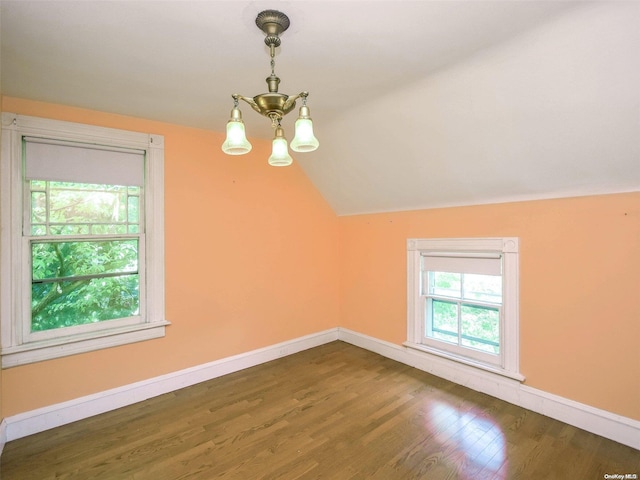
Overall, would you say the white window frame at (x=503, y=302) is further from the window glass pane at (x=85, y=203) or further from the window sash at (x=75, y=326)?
the window glass pane at (x=85, y=203)

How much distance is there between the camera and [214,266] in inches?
121

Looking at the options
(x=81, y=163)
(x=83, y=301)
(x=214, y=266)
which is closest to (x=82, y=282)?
(x=83, y=301)

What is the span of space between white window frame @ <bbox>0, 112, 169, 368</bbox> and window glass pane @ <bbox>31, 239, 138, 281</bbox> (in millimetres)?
78

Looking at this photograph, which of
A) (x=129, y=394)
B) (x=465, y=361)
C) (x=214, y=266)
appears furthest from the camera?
(x=214, y=266)

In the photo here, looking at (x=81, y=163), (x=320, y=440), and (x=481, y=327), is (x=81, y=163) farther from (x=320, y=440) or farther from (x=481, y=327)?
(x=481, y=327)

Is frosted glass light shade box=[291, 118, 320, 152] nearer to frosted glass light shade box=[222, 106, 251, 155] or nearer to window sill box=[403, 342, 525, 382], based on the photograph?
frosted glass light shade box=[222, 106, 251, 155]

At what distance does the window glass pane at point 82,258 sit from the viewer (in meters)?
2.31

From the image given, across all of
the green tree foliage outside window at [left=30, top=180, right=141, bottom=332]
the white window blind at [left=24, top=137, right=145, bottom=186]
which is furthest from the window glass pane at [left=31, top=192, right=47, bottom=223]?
the white window blind at [left=24, top=137, right=145, bottom=186]

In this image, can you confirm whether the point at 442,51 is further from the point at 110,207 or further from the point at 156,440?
the point at 156,440

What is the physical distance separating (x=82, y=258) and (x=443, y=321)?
3.34 m

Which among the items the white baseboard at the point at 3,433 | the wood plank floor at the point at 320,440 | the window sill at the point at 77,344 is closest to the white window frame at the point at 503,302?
the wood plank floor at the point at 320,440

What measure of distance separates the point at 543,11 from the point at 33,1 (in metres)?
2.30

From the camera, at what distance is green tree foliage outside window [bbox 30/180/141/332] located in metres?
2.31

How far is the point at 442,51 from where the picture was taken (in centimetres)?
174
